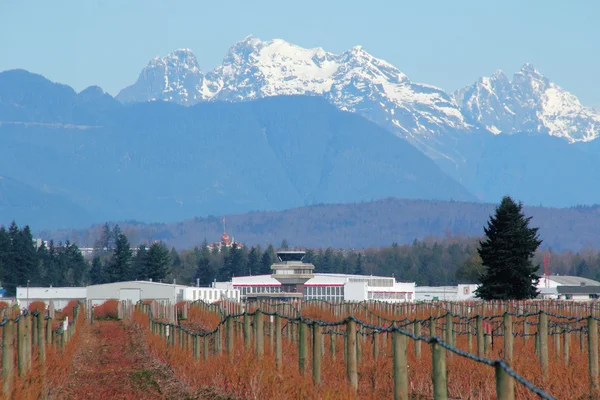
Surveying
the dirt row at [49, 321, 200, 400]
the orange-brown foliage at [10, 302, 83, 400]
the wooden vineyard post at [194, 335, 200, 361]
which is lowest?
the dirt row at [49, 321, 200, 400]

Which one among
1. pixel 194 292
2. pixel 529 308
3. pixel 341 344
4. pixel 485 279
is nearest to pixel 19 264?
pixel 194 292

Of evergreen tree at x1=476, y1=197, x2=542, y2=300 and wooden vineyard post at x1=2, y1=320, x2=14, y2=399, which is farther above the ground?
evergreen tree at x1=476, y1=197, x2=542, y2=300

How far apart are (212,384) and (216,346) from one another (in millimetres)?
7312

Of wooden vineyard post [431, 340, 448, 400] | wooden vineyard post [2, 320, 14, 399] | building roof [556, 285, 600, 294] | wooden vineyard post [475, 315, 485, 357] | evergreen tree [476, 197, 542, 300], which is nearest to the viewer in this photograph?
wooden vineyard post [431, 340, 448, 400]

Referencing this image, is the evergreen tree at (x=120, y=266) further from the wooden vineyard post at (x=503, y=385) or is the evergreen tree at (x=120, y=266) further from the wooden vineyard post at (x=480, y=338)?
the wooden vineyard post at (x=503, y=385)

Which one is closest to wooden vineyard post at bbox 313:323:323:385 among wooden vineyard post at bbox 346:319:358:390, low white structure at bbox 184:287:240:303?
wooden vineyard post at bbox 346:319:358:390

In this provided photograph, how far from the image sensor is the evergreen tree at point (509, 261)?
82.2m

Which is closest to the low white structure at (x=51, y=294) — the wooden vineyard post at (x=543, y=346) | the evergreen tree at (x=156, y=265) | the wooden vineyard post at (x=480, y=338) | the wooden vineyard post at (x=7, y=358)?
the evergreen tree at (x=156, y=265)

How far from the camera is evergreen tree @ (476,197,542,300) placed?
82188mm

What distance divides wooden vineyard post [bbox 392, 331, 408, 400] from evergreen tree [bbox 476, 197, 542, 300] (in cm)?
6689

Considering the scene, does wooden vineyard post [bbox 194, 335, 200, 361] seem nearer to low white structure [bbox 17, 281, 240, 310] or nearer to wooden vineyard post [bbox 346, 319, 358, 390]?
wooden vineyard post [bbox 346, 319, 358, 390]

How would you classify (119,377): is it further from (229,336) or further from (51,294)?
(51,294)

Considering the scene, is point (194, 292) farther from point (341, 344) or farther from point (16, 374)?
point (16, 374)

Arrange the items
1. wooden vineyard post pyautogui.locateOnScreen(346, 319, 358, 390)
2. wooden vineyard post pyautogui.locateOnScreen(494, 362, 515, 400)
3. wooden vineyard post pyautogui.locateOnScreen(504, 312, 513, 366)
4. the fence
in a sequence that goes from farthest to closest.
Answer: wooden vineyard post pyautogui.locateOnScreen(504, 312, 513, 366) → the fence → wooden vineyard post pyautogui.locateOnScreen(346, 319, 358, 390) → wooden vineyard post pyautogui.locateOnScreen(494, 362, 515, 400)
